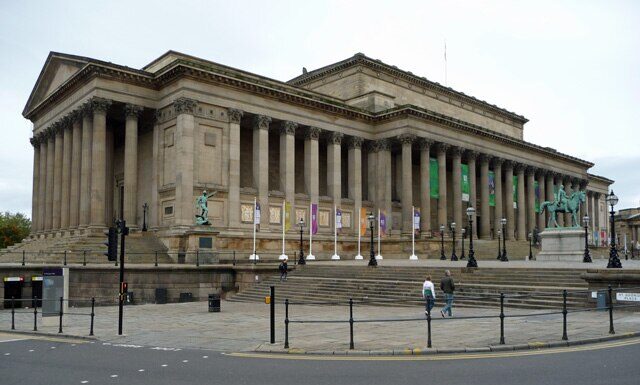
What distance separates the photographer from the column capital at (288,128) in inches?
2195

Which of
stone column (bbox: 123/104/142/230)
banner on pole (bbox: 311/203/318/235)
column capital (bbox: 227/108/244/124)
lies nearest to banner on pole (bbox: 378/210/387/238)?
banner on pole (bbox: 311/203/318/235)

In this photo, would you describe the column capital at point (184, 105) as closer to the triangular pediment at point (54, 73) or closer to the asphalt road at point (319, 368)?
the triangular pediment at point (54, 73)

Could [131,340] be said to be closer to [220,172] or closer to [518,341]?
[518,341]

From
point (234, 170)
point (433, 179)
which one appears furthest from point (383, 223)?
point (234, 170)

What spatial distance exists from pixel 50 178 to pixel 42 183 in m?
2.82

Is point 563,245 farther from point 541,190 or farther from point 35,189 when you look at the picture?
point 35,189

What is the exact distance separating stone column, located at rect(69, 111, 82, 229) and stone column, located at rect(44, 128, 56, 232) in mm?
5945

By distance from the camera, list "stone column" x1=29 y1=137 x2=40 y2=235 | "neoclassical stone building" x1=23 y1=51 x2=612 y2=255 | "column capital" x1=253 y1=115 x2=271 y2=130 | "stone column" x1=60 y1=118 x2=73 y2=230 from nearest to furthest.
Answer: "neoclassical stone building" x1=23 y1=51 x2=612 y2=255, "stone column" x1=60 y1=118 x2=73 y2=230, "column capital" x1=253 y1=115 x2=271 y2=130, "stone column" x1=29 y1=137 x2=40 y2=235

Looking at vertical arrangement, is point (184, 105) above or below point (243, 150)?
above

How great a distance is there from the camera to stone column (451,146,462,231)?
67312 mm

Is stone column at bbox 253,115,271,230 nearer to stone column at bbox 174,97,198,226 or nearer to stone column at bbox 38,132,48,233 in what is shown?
stone column at bbox 174,97,198,226

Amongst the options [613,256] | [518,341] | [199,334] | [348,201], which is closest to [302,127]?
[348,201]

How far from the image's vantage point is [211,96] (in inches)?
1973

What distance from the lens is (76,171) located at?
169 feet
